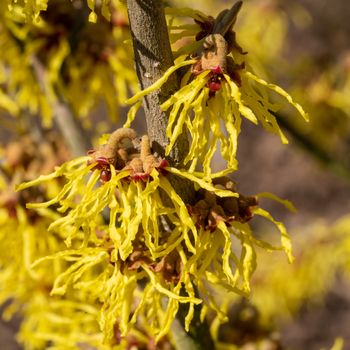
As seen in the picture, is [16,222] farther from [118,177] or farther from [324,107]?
[324,107]

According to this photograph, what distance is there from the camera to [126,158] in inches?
46.9

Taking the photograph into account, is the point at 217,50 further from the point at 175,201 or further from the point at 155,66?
the point at 175,201

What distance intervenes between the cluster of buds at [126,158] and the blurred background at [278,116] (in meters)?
0.56

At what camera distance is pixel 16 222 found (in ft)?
5.51

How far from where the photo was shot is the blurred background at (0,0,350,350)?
72.2 inches

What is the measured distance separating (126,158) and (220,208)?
0.60 ft

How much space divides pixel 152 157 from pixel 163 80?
5.5 inches

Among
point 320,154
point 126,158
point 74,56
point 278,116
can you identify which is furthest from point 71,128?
point 320,154

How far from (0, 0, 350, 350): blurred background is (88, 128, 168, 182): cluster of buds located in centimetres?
56

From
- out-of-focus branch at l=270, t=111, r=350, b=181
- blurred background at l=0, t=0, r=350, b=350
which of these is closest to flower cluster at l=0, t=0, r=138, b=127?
blurred background at l=0, t=0, r=350, b=350

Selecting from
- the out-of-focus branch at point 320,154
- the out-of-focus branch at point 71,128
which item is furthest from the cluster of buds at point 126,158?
the out-of-focus branch at point 320,154

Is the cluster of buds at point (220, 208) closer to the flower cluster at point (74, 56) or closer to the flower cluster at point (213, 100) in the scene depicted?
the flower cluster at point (213, 100)

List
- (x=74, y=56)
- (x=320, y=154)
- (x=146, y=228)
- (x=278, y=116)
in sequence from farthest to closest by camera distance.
A: 1. (x=320, y=154)
2. (x=278, y=116)
3. (x=74, y=56)
4. (x=146, y=228)

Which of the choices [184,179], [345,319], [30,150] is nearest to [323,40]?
[345,319]
